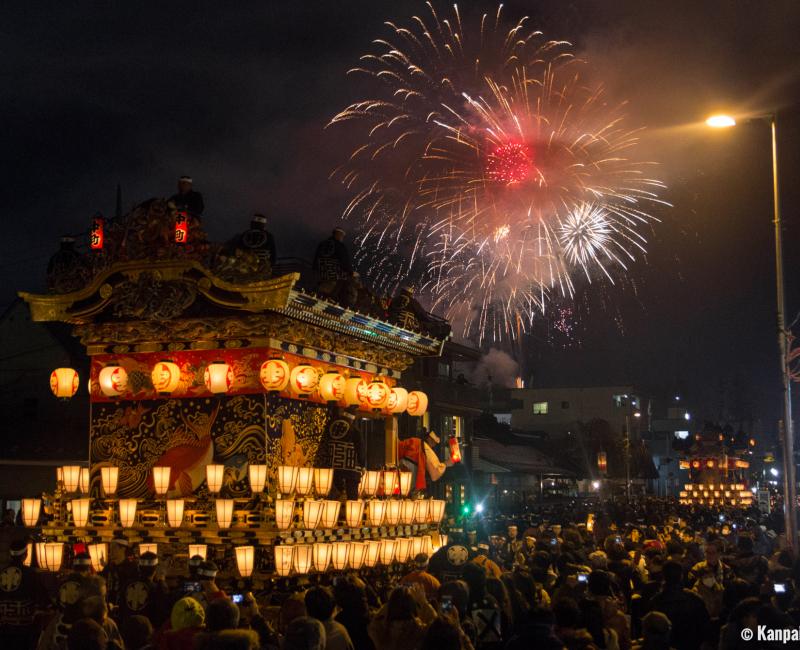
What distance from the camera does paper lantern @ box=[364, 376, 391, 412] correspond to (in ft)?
58.5

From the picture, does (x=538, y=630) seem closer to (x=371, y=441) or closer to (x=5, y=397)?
(x=371, y=441)

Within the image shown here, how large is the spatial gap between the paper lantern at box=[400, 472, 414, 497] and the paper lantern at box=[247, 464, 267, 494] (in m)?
4.52

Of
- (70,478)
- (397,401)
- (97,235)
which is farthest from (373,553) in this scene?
(97,235)

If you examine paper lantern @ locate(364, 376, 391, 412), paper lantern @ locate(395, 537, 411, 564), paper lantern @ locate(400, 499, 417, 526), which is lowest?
paper lantern @ locate(395, 537, 411, 564)

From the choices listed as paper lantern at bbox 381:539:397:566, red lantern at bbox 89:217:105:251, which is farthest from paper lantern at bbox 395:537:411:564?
red lantern at bbox 89:217:105:251

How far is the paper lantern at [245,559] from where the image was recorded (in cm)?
1379

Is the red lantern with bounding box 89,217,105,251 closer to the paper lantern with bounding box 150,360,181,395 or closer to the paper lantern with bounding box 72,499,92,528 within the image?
the paper lantern with bounding box 150,360,181,395

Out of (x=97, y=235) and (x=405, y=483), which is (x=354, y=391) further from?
(x=97, y=235)

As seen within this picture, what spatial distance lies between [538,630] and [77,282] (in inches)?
468

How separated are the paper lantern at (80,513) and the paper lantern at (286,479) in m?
3.17

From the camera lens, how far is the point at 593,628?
25.7 ft

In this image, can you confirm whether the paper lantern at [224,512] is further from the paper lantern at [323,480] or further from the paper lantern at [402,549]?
the paper lantern at [402,549]

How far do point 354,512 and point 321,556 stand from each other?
1192 millimetres

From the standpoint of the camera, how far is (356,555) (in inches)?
622
